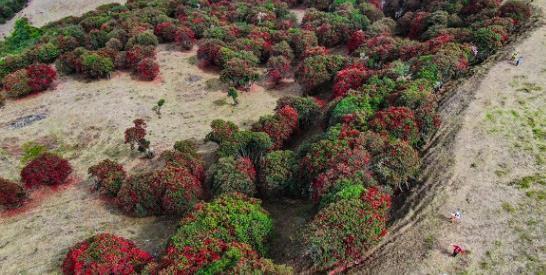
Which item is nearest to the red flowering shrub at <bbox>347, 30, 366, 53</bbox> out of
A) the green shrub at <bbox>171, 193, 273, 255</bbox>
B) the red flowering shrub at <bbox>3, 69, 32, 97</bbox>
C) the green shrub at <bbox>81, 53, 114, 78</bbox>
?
the green shrub at <bbox>81, 53, 114, 78</bbox>

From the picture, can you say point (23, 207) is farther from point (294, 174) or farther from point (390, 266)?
point (390, 266)

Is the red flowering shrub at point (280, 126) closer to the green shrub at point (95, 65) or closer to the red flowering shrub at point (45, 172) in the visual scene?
the red flowering shrub at point (45, 172)

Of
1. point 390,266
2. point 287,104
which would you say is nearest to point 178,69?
point 287,104

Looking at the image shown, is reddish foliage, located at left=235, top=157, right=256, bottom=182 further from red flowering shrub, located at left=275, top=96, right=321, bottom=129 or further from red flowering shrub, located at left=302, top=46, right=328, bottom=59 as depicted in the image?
red flowering shrub, located at left=302, top=46, right=328, bottom=59

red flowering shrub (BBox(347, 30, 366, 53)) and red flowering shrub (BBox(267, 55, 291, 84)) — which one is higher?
red flowering shrub (BBox(347, 30, 366, 53))

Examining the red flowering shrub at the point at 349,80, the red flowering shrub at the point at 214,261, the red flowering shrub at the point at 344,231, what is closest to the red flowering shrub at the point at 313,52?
the red flowering shrub at the point at 349,80

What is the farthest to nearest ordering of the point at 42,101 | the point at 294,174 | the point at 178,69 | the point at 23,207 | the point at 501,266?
the point at 178,69 → the point at 42,101 → the point at 23,207 → the point at 294,174 → the point at 501,266
